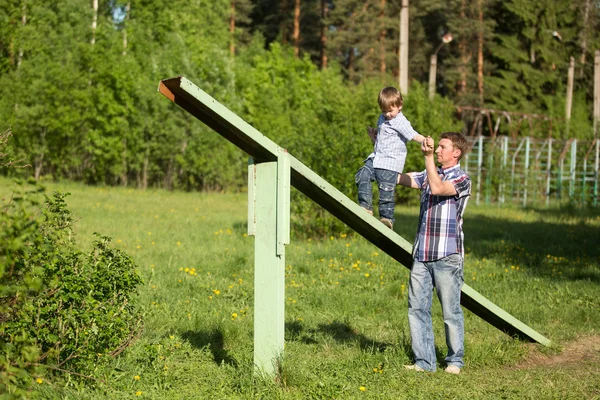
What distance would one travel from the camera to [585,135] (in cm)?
3809

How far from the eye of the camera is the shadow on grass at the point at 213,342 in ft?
19.3

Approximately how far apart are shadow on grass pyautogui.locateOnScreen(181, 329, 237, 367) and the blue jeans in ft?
4.71

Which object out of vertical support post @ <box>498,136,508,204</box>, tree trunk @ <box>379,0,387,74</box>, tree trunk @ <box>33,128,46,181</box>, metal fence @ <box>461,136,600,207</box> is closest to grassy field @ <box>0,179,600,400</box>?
vertical support post @ <box>498,136,508,204</box>

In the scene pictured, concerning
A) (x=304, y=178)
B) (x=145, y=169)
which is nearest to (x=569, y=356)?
(x=304, y=178)

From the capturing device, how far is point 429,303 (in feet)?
18.5

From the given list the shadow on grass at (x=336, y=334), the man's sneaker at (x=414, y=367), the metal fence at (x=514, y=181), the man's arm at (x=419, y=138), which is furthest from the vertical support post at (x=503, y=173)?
the man's sneaker at (x=414, y=367)

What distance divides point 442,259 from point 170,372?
217 centimetres

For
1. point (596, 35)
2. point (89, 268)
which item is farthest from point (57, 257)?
point (596, 35)

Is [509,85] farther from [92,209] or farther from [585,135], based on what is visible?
[92,209]

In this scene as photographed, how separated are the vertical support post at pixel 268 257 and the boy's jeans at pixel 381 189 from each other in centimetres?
165

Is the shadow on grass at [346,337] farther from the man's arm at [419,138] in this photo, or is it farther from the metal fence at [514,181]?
the metal fence at [514,181]

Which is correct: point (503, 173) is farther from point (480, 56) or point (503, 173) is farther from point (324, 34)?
point (480, 56)

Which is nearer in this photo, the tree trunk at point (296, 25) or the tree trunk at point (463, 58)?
the tree trunk at point (296, 25)

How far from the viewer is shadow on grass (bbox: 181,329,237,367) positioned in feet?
19.3
